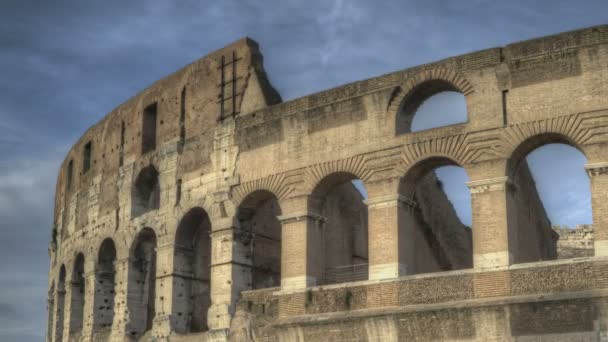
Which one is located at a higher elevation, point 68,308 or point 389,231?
point 389,231

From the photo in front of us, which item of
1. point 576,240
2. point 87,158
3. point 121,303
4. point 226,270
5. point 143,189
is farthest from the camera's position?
point 576,240

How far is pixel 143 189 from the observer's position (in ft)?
65.9

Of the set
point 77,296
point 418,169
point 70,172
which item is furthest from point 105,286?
point 418,169

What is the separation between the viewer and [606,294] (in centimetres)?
1262

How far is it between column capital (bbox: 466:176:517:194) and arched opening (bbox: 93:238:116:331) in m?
9.16

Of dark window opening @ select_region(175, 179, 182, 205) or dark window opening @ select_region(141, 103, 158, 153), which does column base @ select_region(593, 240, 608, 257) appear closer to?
dark window opening @ select_region(175, 179, 182, 205)

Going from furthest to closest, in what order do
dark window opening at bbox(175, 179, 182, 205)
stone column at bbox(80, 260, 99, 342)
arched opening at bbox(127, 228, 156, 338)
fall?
stone column at bbox(80, 260, 99, 342) → arched opening at bbox(127, 228, 156, 338) → dark window opening at bbox(175, 179, 182, 205)

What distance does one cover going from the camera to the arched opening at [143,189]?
1981cm

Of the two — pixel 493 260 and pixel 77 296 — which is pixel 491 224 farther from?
pixel 77 296

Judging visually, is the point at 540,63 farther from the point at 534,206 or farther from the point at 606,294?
the point at 534,206

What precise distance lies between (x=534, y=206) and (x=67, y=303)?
1092 centimetres

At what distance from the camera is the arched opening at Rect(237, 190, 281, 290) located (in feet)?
56.0

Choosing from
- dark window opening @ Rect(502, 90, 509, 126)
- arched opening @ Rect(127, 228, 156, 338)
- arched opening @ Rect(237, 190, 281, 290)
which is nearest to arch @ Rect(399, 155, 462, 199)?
dark window opening @ Rect(502, 90, 509, 126)

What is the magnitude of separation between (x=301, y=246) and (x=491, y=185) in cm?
345
